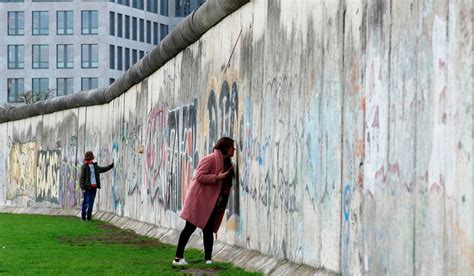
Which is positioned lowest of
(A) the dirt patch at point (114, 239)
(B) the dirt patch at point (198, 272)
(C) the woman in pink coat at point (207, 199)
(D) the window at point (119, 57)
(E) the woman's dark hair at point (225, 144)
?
(A) the dirt patch at point (114, 239)

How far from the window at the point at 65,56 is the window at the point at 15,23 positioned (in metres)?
4.80

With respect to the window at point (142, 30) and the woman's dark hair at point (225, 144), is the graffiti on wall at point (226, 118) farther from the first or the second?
the window at point (142, 30)

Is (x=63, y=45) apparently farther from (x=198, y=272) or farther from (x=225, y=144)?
(x=198, y=272)

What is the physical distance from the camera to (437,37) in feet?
30.8

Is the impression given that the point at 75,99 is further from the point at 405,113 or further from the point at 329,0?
the point at 405,113

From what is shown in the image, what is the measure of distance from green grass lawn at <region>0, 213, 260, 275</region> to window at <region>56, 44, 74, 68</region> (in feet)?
358

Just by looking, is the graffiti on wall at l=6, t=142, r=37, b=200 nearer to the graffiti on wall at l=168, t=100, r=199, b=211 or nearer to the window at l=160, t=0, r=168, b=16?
the graffiti on wall at l=168, t=100, r=199, b=211

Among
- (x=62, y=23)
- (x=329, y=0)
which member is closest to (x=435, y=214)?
(x=329, y=0)

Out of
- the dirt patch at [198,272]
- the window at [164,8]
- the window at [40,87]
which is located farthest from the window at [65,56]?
the dirt patch at [198,272]

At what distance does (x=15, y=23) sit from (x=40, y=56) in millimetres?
4525

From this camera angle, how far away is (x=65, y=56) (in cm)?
13500

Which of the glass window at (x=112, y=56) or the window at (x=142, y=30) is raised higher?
the window at (x=142, y=30)

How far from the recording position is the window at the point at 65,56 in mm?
134750

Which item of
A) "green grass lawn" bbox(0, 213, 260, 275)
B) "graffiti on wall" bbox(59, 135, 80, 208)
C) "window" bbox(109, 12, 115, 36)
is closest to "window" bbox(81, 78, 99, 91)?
"window" bbox(109, 12, 115, 36)
